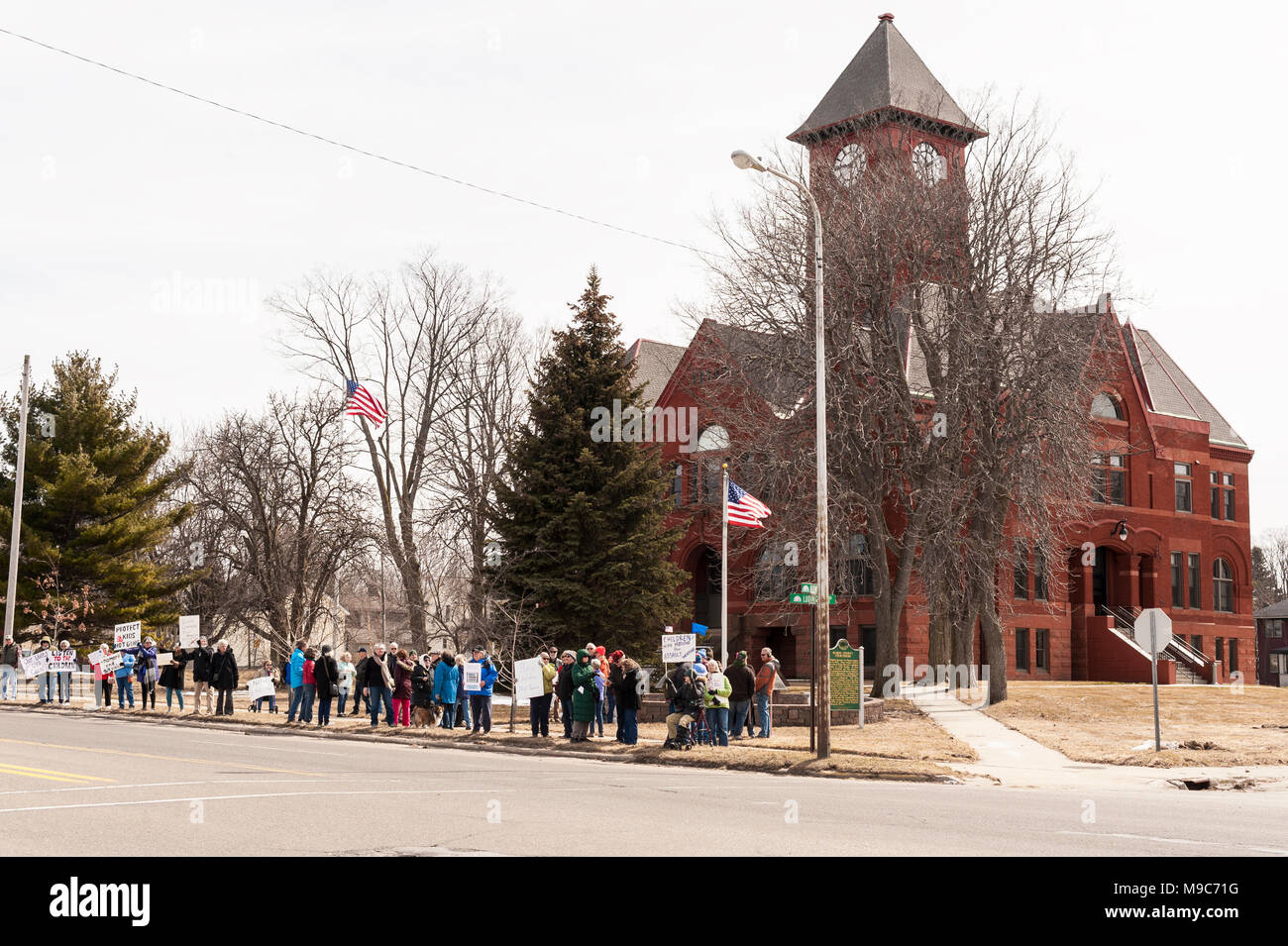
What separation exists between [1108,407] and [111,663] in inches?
1586

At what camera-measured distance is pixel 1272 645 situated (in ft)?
293

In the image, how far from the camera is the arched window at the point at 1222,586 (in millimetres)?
57219

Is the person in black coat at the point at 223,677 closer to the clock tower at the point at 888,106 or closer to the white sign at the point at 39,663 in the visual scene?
the white sign at the point at 39,663

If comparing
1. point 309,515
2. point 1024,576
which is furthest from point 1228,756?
point 309,515

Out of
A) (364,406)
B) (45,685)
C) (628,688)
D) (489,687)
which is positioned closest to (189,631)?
(45,685)

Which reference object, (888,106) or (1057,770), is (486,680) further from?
(888,106)

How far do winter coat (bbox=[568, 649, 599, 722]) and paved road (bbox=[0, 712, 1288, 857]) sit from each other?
363cm

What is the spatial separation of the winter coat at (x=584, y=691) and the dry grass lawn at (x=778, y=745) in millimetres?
541

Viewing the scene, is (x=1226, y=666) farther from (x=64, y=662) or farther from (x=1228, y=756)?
(x=64, y=662)

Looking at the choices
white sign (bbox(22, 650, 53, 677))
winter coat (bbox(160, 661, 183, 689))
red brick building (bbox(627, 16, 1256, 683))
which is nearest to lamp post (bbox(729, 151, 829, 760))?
winter coat (bbox(160, 661, 183, 689))

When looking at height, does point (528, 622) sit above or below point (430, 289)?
below

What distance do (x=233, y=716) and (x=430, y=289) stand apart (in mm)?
25889

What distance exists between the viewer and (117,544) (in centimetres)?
4659

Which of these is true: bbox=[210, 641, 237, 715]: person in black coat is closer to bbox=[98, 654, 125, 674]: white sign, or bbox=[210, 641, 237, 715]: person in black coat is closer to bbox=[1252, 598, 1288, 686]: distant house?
bbox=[98, 654, 125, 674]: white sign
